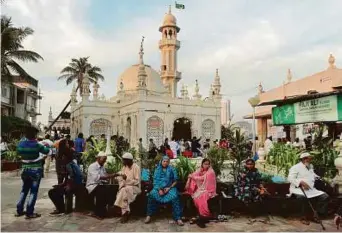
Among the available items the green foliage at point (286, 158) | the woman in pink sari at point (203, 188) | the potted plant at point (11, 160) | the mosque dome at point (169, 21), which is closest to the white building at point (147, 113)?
the mosque dome at point (169, 21)

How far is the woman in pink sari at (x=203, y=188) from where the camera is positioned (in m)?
5.86

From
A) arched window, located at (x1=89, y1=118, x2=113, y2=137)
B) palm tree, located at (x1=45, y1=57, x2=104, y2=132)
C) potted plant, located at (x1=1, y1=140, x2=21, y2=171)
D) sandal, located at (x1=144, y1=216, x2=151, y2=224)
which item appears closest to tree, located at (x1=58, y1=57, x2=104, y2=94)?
palm tree, located at (x1=45, y1=57, x2=104, y2=132)

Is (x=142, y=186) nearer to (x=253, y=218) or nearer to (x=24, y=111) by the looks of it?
(x=253, y=218)

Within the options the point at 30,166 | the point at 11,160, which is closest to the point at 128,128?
the point at 11,160

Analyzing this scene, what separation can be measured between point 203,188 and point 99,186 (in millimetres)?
1726

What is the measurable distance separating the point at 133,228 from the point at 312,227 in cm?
264

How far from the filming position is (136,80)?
36344mm

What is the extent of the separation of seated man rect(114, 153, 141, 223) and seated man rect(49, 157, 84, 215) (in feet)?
2.95

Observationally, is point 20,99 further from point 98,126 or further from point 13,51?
point 13,51

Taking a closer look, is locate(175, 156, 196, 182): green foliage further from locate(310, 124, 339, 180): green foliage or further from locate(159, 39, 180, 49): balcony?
locate(159, 39, 180, 49): balcony

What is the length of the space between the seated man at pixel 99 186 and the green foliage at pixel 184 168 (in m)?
1.24

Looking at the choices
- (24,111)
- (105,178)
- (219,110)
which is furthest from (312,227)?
(24,111)

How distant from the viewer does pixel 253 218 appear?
6145mm

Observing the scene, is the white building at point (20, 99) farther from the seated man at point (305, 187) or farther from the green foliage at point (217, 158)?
the seated man at point (305, 187)
